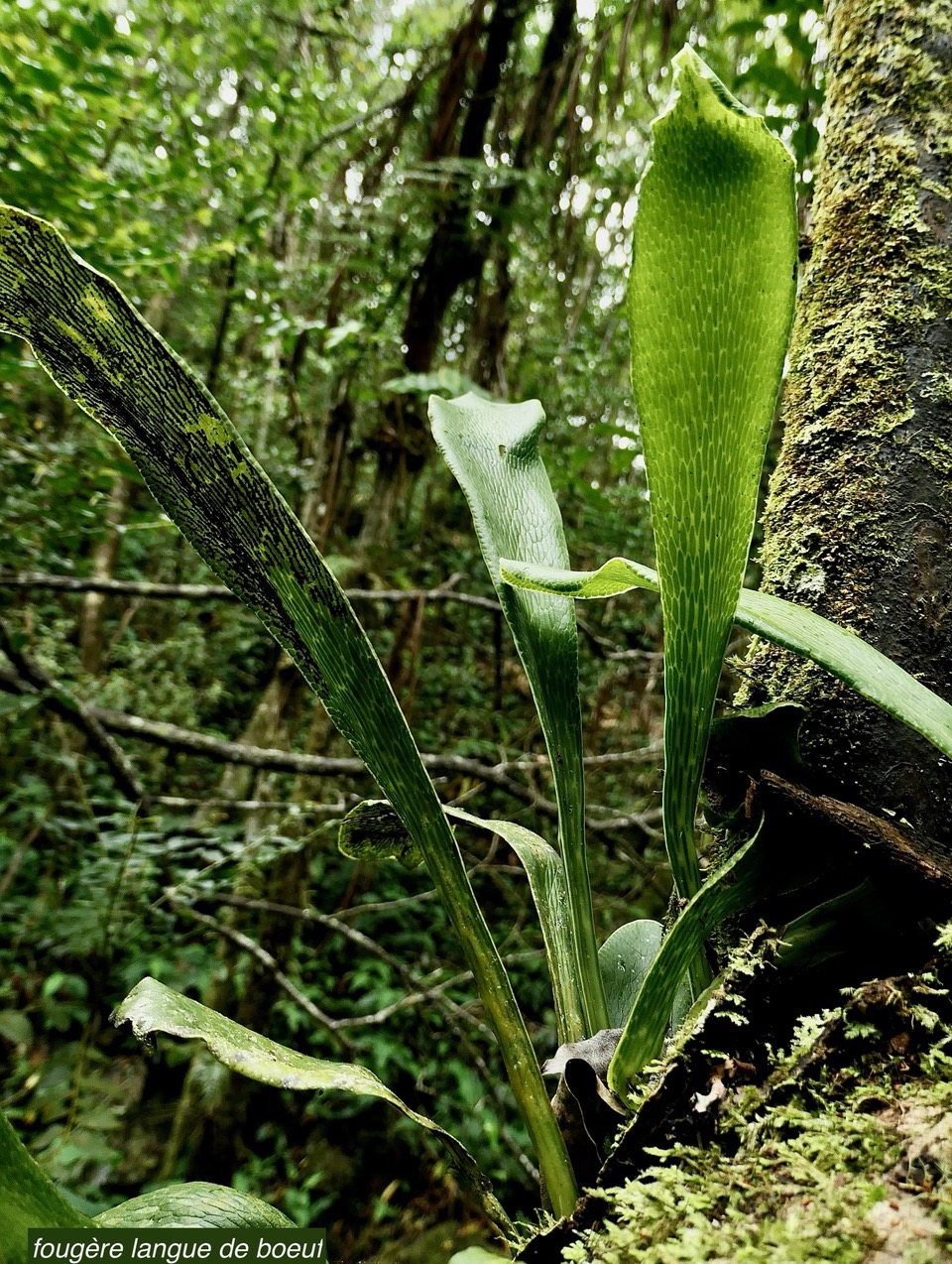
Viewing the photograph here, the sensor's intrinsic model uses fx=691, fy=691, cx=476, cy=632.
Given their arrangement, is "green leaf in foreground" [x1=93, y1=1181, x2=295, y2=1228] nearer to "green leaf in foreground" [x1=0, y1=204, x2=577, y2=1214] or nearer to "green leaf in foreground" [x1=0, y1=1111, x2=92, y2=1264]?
"green leaf in foreground" [x1=0, y1=1111, x2=92, y2=1264]

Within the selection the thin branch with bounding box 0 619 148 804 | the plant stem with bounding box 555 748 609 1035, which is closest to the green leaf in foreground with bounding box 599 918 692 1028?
the plant stem with bounding box 555 748 609 1035

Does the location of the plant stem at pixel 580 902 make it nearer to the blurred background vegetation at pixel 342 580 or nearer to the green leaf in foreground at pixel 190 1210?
the green leaf in foreground at pixel 190 1210

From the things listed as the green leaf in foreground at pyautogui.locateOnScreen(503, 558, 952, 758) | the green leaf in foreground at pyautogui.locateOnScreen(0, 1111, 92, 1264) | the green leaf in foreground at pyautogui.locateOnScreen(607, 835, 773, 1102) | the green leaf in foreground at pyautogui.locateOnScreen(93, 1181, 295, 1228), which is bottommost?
the green leaf in foreground at pyautogui.locateOnScreen(93, 1181, 295, 1228)

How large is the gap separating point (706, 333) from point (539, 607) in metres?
0.25

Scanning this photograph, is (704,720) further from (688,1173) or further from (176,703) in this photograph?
(176,703)

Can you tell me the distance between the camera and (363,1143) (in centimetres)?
254

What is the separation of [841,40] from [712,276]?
0.63 metres

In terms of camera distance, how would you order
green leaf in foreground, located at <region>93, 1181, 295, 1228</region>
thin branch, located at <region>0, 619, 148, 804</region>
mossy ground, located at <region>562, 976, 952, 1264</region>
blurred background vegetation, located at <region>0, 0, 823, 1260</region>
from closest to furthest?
mossy ground, located at <region>562, 976, 952, 1264</region> → green leaf in foreground, located at <region>93, 1181, 295, 1228</region> → thin branch, located at <region>0, 619, 148, 804</region> → blurred background vegetation, located at <region>0, 0, 823, 1260</region>

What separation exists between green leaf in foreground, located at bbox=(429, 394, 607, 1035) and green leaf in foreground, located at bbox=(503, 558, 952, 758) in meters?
0.14

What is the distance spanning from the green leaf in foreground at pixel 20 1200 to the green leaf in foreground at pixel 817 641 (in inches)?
12.4

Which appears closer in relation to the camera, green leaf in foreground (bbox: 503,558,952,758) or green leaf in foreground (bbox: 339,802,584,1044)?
green leaf in foreground (bbox: 503,558,952,758)

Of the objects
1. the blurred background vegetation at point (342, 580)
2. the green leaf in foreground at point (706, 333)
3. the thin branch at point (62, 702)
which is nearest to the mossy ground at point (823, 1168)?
the green leaf in foreground at point (706, 333)

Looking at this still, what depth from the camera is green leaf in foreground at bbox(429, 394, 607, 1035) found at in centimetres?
49

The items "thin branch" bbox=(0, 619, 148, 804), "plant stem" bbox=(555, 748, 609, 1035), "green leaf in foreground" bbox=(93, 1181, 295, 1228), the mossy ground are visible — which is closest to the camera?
the mossy ground
